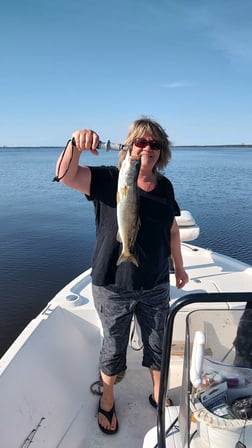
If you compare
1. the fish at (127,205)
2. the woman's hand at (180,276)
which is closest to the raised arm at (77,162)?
the fish at (127,205)

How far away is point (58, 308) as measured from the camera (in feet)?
10.2

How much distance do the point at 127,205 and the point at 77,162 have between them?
0.44 meters

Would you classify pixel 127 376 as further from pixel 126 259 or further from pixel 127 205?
pixel 127 205

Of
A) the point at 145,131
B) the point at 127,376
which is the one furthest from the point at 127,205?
the point at 127,376

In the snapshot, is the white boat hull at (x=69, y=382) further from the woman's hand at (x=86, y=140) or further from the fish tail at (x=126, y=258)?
the woman's hand at (x=86, y=140)

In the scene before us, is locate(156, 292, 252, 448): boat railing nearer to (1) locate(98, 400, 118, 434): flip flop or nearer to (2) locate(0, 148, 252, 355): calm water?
(1) locate(98, 400, 118, 434): flip flop

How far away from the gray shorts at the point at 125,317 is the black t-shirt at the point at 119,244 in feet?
0.29

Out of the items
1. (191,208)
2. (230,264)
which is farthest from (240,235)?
(230,264)

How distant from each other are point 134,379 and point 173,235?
5.35 ft

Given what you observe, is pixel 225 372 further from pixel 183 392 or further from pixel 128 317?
pixel 128 317

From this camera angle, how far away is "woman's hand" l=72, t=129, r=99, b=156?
1.92 m

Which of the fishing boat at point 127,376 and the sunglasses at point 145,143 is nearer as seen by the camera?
the fishing boat at point 127,376

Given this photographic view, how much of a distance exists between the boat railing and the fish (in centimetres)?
63

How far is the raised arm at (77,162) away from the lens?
76.0 inches
